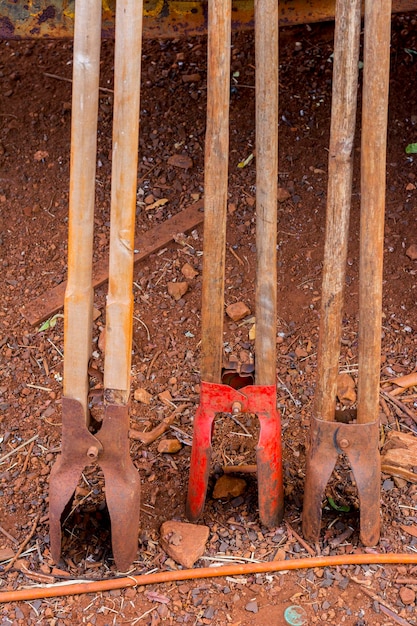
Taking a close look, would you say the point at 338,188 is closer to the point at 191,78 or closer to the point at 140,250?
the point at 140,250

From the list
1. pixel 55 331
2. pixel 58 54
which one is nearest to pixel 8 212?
pixel 55 331

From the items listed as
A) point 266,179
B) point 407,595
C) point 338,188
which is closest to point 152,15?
point 266,179

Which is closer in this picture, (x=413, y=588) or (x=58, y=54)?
(x=413, y=588)

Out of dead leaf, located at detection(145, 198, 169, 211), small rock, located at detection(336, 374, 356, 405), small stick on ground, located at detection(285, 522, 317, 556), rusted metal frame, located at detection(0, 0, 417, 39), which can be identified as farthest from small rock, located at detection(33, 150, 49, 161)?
small stick on ground, located at detection(285, 522, 317, 556)

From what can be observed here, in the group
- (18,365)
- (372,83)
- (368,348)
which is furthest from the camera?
(18,365)

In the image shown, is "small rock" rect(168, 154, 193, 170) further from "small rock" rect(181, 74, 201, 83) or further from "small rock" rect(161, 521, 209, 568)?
"small rock" rect(161, 521, 209, 568)

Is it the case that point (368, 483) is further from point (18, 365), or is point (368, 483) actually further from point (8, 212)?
point (8, 212)

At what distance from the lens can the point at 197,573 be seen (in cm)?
235

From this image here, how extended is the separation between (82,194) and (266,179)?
49 centimetres

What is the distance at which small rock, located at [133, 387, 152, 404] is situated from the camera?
118 inches

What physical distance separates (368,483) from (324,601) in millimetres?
347

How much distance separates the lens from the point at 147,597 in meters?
2.31

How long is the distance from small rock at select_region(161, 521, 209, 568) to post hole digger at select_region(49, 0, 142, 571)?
0.12m

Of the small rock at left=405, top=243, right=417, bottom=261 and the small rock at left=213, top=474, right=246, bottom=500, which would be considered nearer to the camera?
the small rock at left=213, top=474, right=246, bottom=500
